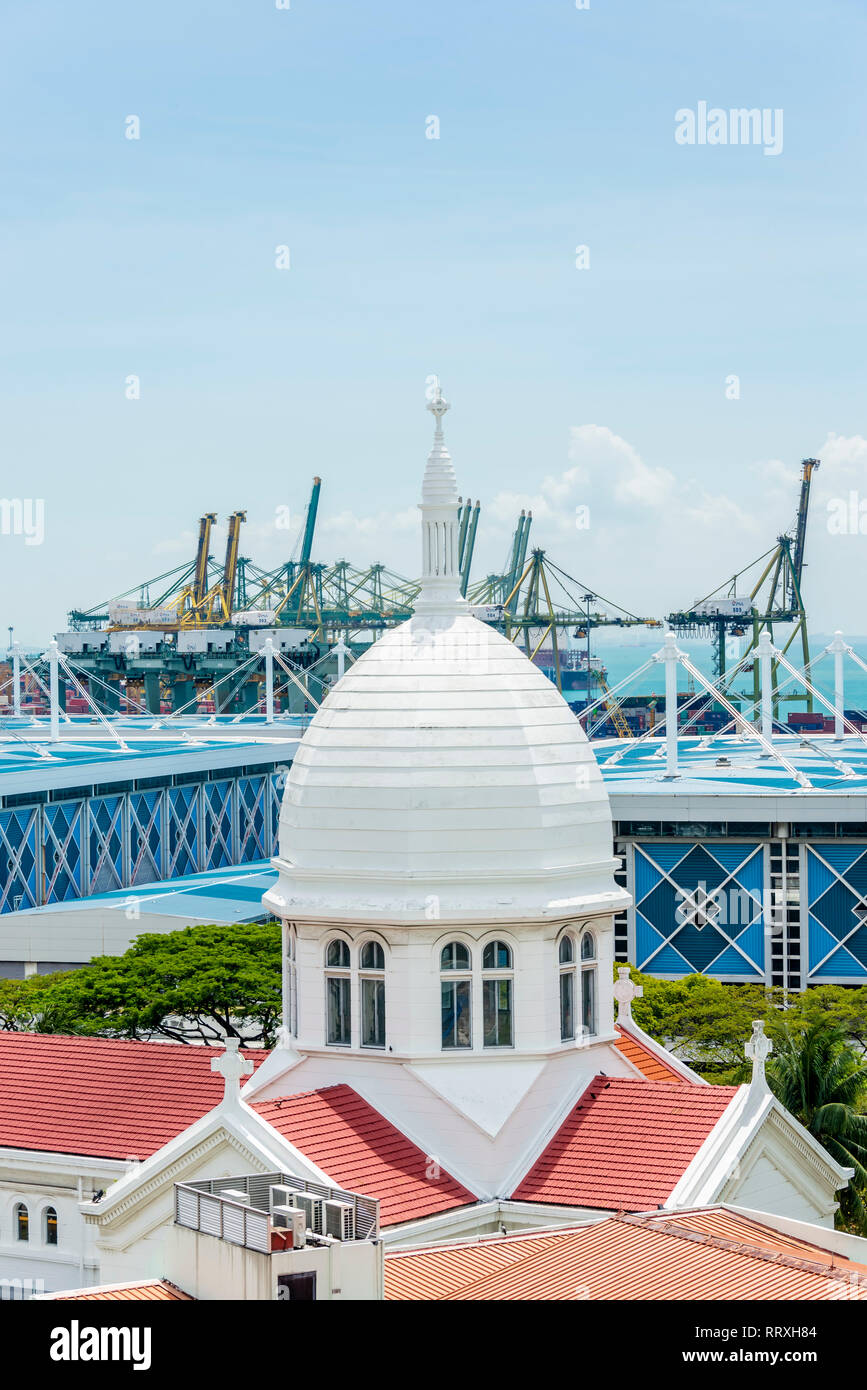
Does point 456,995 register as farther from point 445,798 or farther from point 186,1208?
point 186,1208

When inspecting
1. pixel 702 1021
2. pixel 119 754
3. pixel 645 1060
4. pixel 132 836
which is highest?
pixel 119 754

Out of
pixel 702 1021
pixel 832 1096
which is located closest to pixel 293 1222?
pixel 832 1096

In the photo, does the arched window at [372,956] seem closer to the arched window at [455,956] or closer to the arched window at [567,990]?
the arched window at [455,956]

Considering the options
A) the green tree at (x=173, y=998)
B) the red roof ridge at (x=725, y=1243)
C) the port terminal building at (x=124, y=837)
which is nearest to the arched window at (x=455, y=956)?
the red roof ridge at (x=725, y=1243)

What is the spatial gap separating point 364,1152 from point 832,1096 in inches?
595

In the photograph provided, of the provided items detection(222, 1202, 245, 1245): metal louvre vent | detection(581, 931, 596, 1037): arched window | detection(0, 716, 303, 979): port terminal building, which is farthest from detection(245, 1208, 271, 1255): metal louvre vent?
detection(0, 716, 303, 979): port terminal building

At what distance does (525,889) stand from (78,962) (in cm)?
5862

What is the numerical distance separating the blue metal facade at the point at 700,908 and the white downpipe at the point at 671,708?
1037 centimetres

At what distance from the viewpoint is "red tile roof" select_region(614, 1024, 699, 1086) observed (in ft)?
144

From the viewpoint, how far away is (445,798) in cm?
4044
